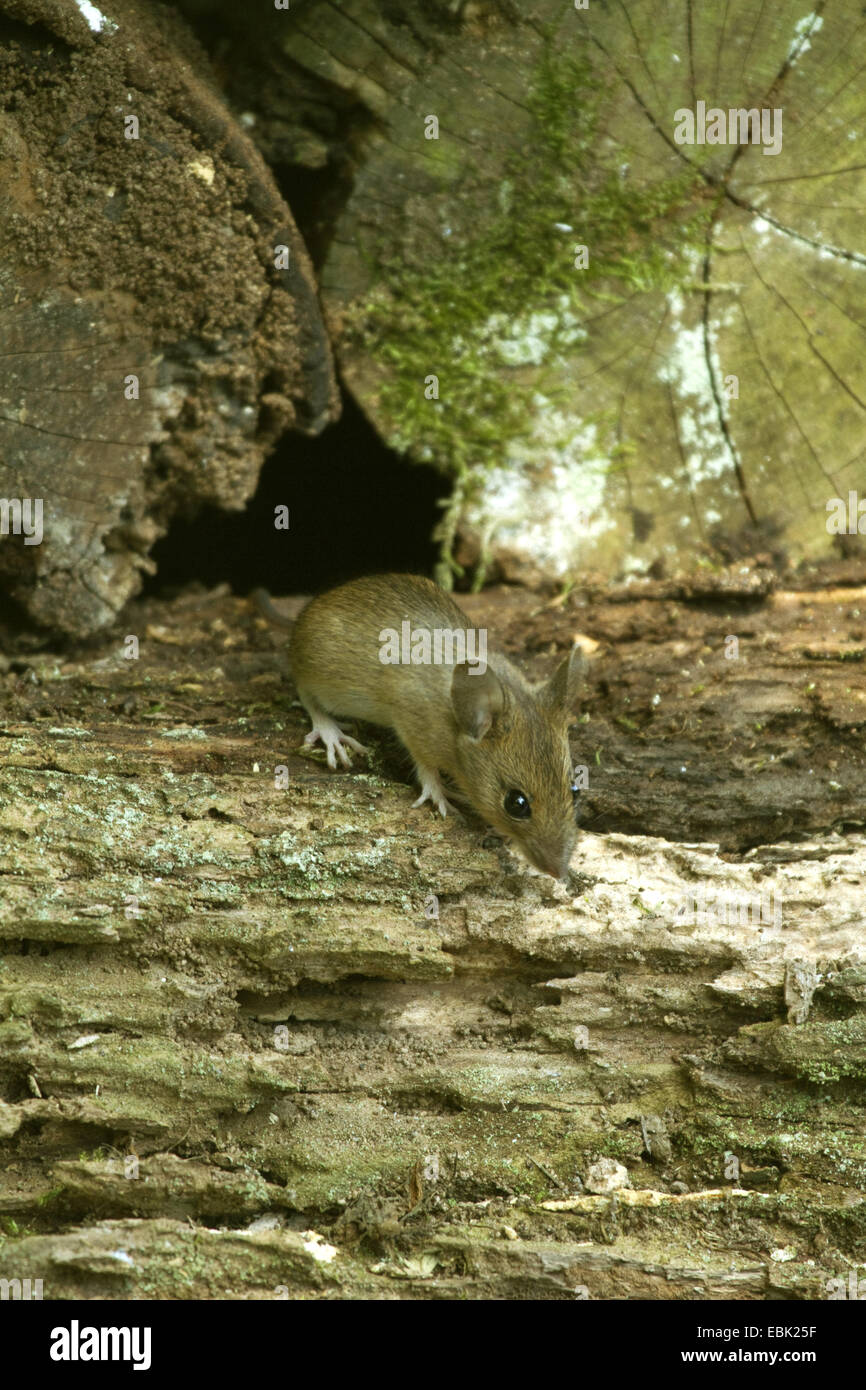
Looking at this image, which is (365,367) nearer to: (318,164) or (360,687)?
(318,164)

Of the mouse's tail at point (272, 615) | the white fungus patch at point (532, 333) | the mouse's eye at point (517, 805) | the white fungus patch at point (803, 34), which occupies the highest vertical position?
the white fungus patch at point (803, 34)

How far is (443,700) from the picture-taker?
16.8ft

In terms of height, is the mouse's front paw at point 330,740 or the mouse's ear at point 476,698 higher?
the mouse's ear at point 476,698

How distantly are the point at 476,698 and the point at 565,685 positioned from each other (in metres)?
0.37

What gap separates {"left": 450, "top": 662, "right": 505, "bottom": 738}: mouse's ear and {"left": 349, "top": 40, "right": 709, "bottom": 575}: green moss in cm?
171

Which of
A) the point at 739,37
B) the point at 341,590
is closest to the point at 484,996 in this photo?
the point at 341,590

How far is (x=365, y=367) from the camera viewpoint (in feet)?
19.7

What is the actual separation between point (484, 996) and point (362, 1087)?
0.56m

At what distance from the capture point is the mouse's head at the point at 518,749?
438 centimetres

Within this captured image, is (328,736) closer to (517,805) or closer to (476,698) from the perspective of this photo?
(476,698)

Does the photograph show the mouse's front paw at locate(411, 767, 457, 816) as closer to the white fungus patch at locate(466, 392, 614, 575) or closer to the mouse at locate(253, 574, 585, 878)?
the mouse at locate(253, 574, 585, 878)

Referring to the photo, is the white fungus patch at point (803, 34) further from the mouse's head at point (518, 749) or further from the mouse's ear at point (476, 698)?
the mouse's ear at point (476, 698)

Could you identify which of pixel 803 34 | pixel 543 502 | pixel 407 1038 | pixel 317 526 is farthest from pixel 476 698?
pixel 803 34

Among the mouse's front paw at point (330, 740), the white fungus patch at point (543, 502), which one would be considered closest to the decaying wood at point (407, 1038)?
the mouse's front paw at point (330, 740)
